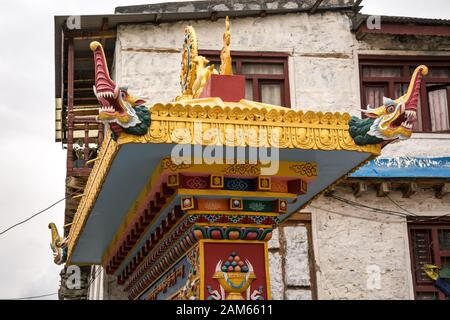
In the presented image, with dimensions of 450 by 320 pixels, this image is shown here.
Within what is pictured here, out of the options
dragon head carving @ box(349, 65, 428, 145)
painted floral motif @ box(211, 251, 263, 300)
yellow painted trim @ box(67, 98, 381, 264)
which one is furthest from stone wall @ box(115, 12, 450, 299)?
dragon head carving @ box(349, 65, 428, 145)

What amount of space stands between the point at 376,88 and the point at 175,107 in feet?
28.9

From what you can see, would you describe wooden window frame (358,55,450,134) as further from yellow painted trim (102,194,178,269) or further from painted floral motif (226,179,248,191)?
painted floral motif (226,179,248,191)

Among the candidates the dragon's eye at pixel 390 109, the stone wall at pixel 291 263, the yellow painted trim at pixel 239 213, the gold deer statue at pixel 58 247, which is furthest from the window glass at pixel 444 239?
the dragon's eye at pixel 390 109

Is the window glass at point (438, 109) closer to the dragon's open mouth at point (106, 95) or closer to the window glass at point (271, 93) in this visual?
the window glass at point (271, 93)

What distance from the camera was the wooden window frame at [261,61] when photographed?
1416cm

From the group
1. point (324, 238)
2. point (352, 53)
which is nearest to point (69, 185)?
point (324, 238)

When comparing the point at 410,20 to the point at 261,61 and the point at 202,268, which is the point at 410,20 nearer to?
the point at 261,61

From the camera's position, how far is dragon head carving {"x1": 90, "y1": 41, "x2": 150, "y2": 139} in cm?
604

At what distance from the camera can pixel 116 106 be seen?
19.9ft

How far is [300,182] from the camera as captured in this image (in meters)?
7.30

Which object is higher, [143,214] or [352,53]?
[352,53]

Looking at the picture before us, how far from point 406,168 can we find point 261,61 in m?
3.21

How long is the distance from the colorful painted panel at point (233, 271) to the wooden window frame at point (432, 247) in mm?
7210

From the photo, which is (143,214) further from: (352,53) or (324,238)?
(352,53)
